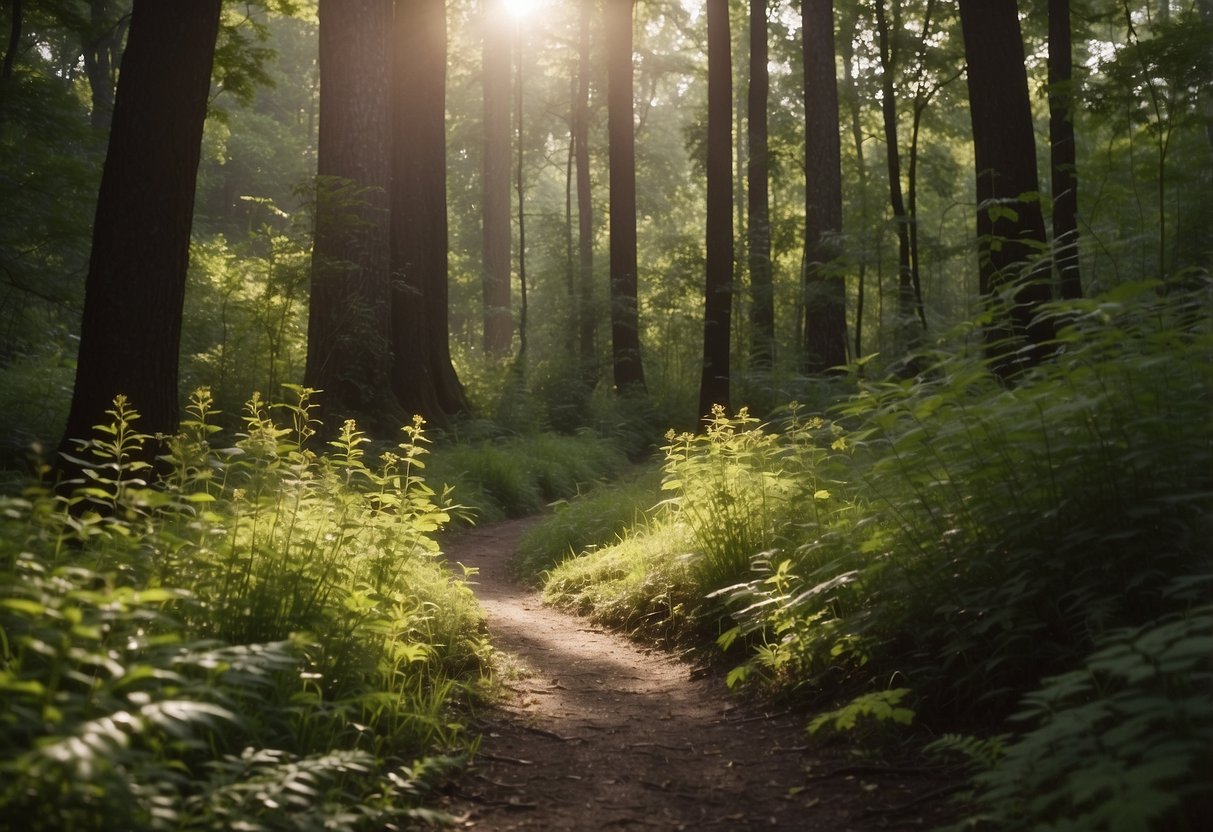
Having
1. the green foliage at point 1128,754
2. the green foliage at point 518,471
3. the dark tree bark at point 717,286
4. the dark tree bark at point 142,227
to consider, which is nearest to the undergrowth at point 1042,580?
the green foliage at point 1128,754

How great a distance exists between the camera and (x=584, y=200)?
29.5 metres

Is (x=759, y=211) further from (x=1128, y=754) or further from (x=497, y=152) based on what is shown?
(x=1128, y=754)

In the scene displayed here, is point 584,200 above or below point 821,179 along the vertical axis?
above

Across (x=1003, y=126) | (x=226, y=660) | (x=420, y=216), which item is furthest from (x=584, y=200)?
(x=226, y=660)

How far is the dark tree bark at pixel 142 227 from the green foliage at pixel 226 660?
4.96 feet

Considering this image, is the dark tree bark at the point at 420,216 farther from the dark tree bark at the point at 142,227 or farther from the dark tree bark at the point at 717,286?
the dark tree bark at the point at 142,227

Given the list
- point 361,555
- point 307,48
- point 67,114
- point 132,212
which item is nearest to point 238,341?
point 67,114

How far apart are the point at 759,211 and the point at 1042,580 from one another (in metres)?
17.6

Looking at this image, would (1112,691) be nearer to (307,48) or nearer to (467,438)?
(467,438)

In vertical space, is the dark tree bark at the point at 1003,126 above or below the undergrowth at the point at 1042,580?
above

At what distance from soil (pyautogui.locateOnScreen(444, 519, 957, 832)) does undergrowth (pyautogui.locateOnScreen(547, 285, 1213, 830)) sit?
0.71ft

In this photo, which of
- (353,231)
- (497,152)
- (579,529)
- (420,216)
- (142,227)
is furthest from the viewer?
(497,152)

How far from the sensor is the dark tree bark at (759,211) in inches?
746

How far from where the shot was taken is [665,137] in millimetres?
49969
